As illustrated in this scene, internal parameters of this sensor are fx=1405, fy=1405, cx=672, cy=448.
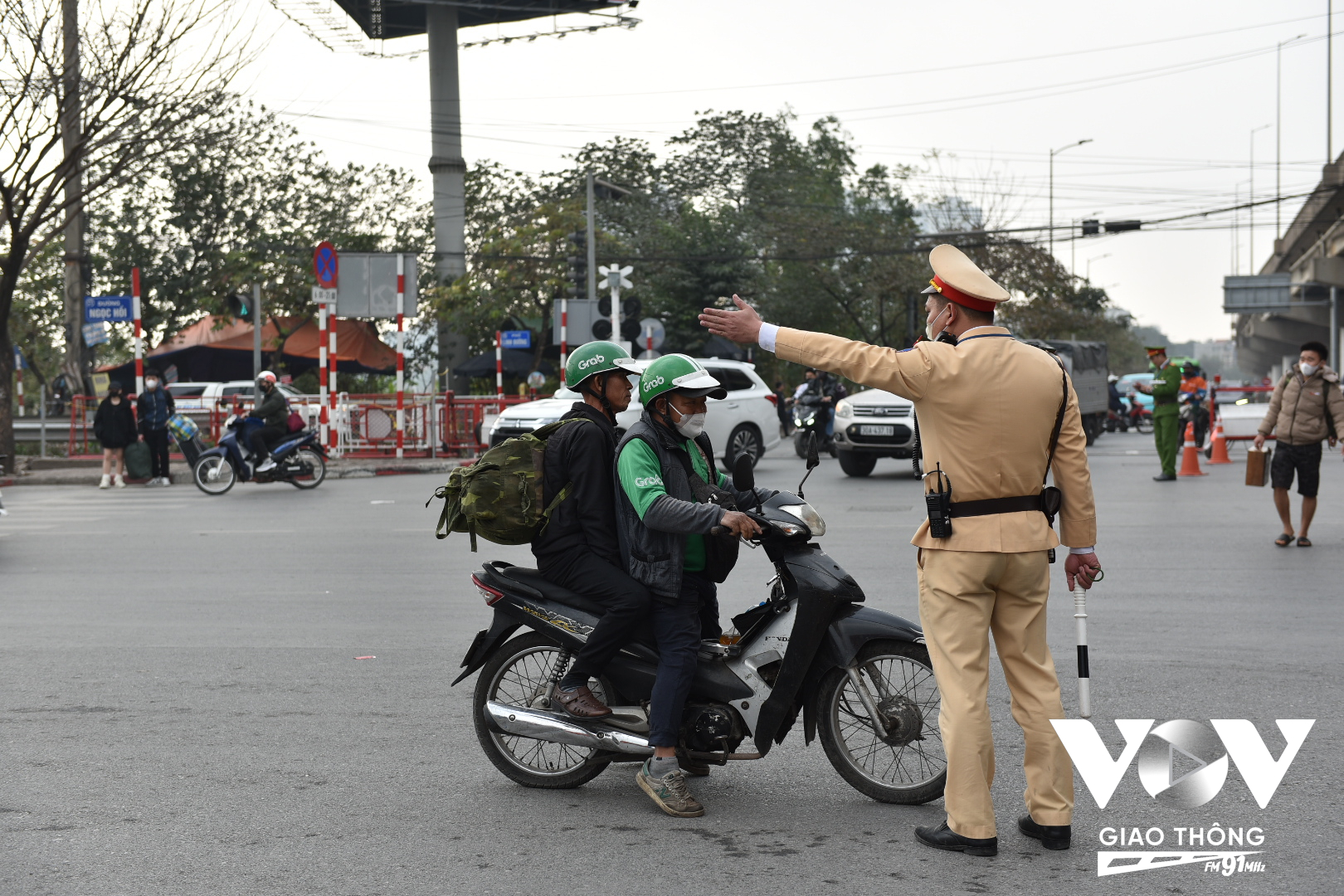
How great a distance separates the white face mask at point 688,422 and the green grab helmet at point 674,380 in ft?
0.22

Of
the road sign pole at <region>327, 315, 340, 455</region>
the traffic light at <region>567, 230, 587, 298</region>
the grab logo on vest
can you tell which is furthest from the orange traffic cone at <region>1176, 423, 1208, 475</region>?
the grab logo on vest

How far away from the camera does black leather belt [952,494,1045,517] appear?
166 inches

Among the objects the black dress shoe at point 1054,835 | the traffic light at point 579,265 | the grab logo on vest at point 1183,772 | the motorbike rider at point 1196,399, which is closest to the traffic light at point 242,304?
the traffic light at point 579,265

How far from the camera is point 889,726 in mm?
4762

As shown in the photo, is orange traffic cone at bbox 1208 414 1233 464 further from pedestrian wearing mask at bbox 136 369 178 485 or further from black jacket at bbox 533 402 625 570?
black jacket at bbox 533 402 625 570

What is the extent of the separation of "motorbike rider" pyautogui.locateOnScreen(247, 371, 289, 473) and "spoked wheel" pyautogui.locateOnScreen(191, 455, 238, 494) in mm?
409

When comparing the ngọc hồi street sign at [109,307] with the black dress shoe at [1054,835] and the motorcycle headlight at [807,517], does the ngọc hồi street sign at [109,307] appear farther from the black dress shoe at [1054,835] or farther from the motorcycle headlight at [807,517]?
the black dress shoe at [1054,835]

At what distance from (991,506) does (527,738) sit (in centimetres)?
201

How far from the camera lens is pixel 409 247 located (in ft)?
170

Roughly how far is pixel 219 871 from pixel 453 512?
55.2 inches

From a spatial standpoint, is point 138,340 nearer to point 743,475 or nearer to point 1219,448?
point 1219,448

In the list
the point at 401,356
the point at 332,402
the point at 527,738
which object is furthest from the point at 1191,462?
the point at 527,738

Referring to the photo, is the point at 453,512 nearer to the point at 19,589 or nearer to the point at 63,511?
the point at 19,589

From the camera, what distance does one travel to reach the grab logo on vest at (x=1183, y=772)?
4.26 meters
